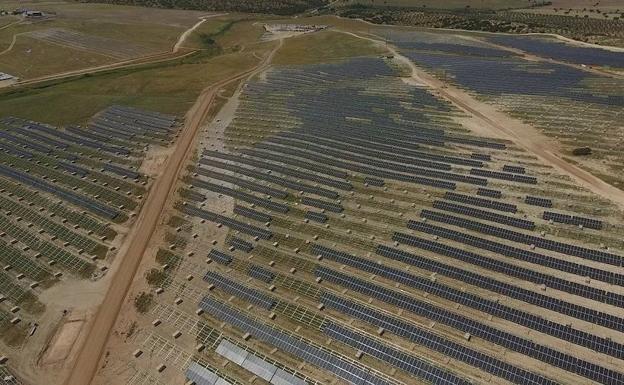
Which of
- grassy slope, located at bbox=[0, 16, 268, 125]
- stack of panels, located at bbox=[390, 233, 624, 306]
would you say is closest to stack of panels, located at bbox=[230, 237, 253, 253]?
stack of panels, located at bbox=[390, 233, 624, 306]

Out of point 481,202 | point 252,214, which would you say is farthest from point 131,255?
point 481,202

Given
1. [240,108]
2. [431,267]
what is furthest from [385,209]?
[240,108]

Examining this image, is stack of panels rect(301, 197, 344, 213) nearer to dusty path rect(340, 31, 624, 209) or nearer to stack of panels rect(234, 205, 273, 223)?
stack of panels rect(234, 205, 273, 223)

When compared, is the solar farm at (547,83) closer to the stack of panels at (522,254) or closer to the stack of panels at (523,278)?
the stack of panels at (522,254)

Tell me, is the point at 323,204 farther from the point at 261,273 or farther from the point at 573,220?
the point at 573,220

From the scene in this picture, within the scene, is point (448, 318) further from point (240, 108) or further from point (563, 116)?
point (240, 108)
